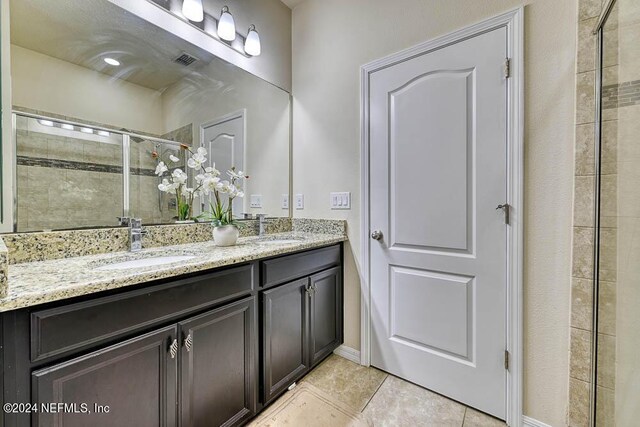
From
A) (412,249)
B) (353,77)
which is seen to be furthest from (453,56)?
(412,249)

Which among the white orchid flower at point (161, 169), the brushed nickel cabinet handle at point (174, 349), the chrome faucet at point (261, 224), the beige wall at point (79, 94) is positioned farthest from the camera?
the chrome faucet at point (261, 224)

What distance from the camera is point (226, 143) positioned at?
1.88 metres

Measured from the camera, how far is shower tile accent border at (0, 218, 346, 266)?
105cm

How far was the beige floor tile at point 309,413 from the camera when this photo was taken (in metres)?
1.35

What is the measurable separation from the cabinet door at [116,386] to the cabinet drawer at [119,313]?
0.15 ft

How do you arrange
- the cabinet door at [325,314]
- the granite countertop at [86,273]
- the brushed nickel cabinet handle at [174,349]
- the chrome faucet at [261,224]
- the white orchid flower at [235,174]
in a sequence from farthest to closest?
1. the chrome faucet at [261,224]
2. the white orchid flower at [235,174]
3. the cabinet door at [325,314]
4. the brushed nickel cabinet handle at [174,349]
5. the granite countertop at [86,273]

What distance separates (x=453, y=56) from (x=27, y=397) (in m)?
2.15

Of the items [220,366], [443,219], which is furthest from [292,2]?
[220,366]

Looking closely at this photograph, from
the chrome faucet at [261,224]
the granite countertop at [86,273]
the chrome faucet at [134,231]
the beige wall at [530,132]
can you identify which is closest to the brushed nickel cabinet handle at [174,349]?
the granite countertop at [86,273]

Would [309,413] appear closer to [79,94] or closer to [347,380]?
[347,380]

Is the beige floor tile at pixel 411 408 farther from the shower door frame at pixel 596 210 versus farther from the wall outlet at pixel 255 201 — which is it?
the wall outlet at pixel 255 201

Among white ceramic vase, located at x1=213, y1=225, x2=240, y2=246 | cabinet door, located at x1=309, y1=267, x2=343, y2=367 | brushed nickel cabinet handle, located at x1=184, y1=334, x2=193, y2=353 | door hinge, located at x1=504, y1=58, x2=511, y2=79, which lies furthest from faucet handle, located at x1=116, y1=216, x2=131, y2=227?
door hinge, located at x1=504, y1=58, x2=511, y2=79

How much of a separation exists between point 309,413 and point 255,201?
1.39 meters

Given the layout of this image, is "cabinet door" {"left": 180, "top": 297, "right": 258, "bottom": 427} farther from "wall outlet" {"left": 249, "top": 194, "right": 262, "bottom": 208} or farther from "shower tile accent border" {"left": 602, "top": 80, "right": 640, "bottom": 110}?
"shower tile accent border" {"left": 602, "top": 80, "right": 640, "bottom": 110}
